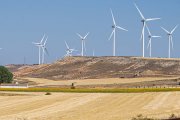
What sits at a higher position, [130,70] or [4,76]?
[130,70]

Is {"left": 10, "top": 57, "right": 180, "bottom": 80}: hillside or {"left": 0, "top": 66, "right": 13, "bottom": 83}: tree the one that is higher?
{"left": 10, "top": 57, "right": 180, "bottom": 80}: hillside

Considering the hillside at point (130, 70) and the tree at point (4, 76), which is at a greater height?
the hillside at point (130, 70)

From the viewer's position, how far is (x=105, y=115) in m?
39.2

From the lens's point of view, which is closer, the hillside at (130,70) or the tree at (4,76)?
the tree at (4,76)

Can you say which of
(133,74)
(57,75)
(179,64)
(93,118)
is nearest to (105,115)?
(93,118)

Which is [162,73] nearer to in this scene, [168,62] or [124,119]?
[168,62]

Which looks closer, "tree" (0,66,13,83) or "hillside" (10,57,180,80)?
"tree" (0,66,13,83)

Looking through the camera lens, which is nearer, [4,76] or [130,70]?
[4,76]

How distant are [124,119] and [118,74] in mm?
141043

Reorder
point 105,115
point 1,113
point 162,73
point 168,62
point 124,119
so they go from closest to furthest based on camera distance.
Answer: point 124,119 → point 105,115 → point 1,113 → point 162,73 → point 168,62

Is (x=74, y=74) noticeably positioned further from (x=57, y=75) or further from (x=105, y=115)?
(x=105, y=115)

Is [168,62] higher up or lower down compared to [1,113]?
higher up

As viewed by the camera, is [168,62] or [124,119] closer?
[124,119]

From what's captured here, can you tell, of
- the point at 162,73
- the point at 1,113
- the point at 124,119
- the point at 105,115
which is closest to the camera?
the point at 124,119
